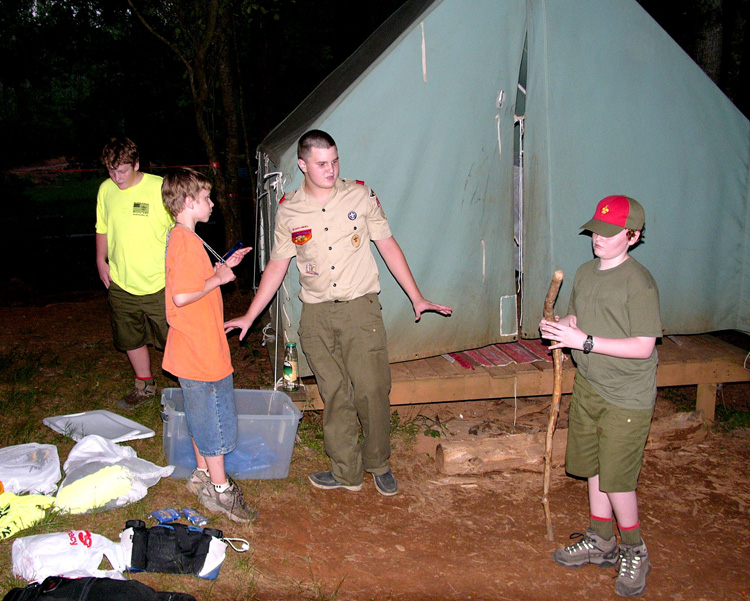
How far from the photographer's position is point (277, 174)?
159 inches

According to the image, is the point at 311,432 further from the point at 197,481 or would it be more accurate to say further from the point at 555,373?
the point at 555,373

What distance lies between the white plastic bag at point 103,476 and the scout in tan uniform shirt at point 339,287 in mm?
984

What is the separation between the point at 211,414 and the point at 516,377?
228 cm

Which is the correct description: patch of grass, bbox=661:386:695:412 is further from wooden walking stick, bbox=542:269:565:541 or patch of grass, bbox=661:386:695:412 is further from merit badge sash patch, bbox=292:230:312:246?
merit badge sash patch, bbox=292:230:312:246

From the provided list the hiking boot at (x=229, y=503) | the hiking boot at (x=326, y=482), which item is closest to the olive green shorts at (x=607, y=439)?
the hiking boot at (x=326, y=482)

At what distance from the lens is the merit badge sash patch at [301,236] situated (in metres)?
3.50

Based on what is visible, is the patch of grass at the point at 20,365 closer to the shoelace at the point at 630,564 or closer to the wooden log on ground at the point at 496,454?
the wooden log on ground at the point at 496,454

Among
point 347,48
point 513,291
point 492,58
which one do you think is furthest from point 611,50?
point 347,48

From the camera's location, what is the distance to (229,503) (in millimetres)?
3412

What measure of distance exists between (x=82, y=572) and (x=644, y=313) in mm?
2717

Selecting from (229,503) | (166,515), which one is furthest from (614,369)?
(166,515)

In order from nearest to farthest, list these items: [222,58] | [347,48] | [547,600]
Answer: [547,600] < [222,58] < [347,48]

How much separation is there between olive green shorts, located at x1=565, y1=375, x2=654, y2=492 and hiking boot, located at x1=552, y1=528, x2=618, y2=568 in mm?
410

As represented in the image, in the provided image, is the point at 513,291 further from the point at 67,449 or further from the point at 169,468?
the point at 67,449
